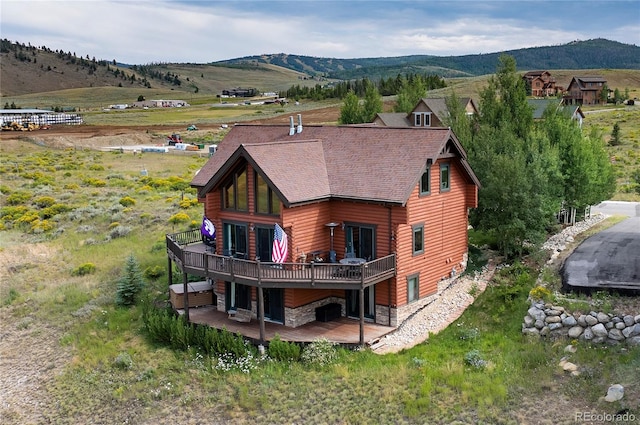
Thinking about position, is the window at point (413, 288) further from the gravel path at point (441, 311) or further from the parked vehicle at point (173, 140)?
the parked vehicle at point (173, 140)

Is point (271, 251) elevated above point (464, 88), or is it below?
below

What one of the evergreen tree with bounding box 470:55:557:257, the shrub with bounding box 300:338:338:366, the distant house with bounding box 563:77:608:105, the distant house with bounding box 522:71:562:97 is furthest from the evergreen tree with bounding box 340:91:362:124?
the distant house with bounding box 522:71:562:97

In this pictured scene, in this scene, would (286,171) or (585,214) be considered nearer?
(286,171)

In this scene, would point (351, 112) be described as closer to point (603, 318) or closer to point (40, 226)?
point (40, 226)

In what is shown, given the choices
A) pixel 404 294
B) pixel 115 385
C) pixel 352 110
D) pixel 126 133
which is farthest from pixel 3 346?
pixel 126 133

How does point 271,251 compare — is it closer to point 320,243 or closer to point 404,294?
point 320,243

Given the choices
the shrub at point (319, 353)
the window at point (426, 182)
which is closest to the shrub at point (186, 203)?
the window at point (426, 182)

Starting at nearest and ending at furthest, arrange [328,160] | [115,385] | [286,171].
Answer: [115,385] < [286,171] < [328,160]

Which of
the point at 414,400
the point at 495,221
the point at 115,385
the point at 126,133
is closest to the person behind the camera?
the point at 414,400
